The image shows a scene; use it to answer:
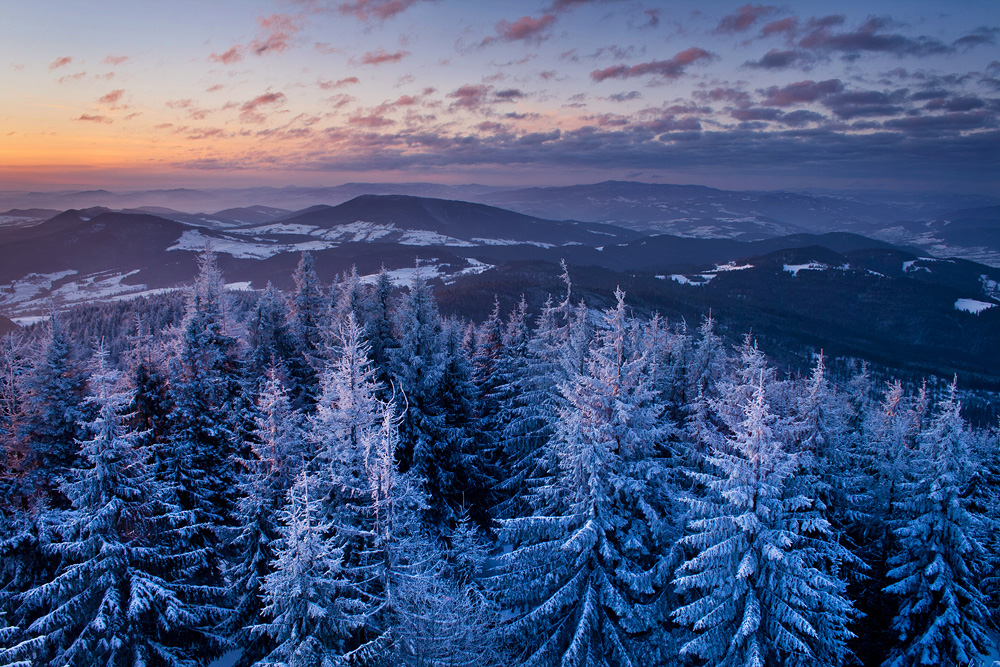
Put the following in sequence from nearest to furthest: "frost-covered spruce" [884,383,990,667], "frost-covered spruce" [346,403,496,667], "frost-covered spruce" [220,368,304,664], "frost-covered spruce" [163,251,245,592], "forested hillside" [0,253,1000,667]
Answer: "frost-covered spruce" [346,403,496,667] → "forested hillside" [0,253,1000,667] → "frost-covered spruce" [220,368,304,664] → "frost-covered spruce" [884,383,990,667] → "frost-covered spruce" [163,251,245,592]

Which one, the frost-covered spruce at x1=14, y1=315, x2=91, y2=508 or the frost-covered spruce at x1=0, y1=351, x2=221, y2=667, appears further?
the frost-covered spruce at x1=14, y1=315, x2=91, y2=508

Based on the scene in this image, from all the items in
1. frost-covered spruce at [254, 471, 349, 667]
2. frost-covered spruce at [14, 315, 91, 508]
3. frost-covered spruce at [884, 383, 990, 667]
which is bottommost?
frost-covered spruce at [884, 383, 990, 667]

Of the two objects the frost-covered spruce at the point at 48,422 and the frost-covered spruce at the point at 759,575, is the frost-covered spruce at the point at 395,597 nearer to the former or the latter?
the frost-covered spruce at the point at 759,575

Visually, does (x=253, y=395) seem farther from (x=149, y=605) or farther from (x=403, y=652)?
(x=403, y=652)

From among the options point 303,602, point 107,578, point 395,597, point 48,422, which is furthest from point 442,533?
point 48,422

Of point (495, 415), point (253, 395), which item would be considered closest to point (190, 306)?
point (253, 395)

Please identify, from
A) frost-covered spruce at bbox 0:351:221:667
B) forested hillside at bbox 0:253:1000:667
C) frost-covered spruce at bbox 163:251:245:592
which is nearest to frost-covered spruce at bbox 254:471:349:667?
forested hillside at bbox 0:253:1000:667

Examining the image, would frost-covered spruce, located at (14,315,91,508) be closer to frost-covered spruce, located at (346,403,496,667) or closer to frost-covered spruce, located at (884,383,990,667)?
frost-covered spruce, located at (346,403,496,667)
